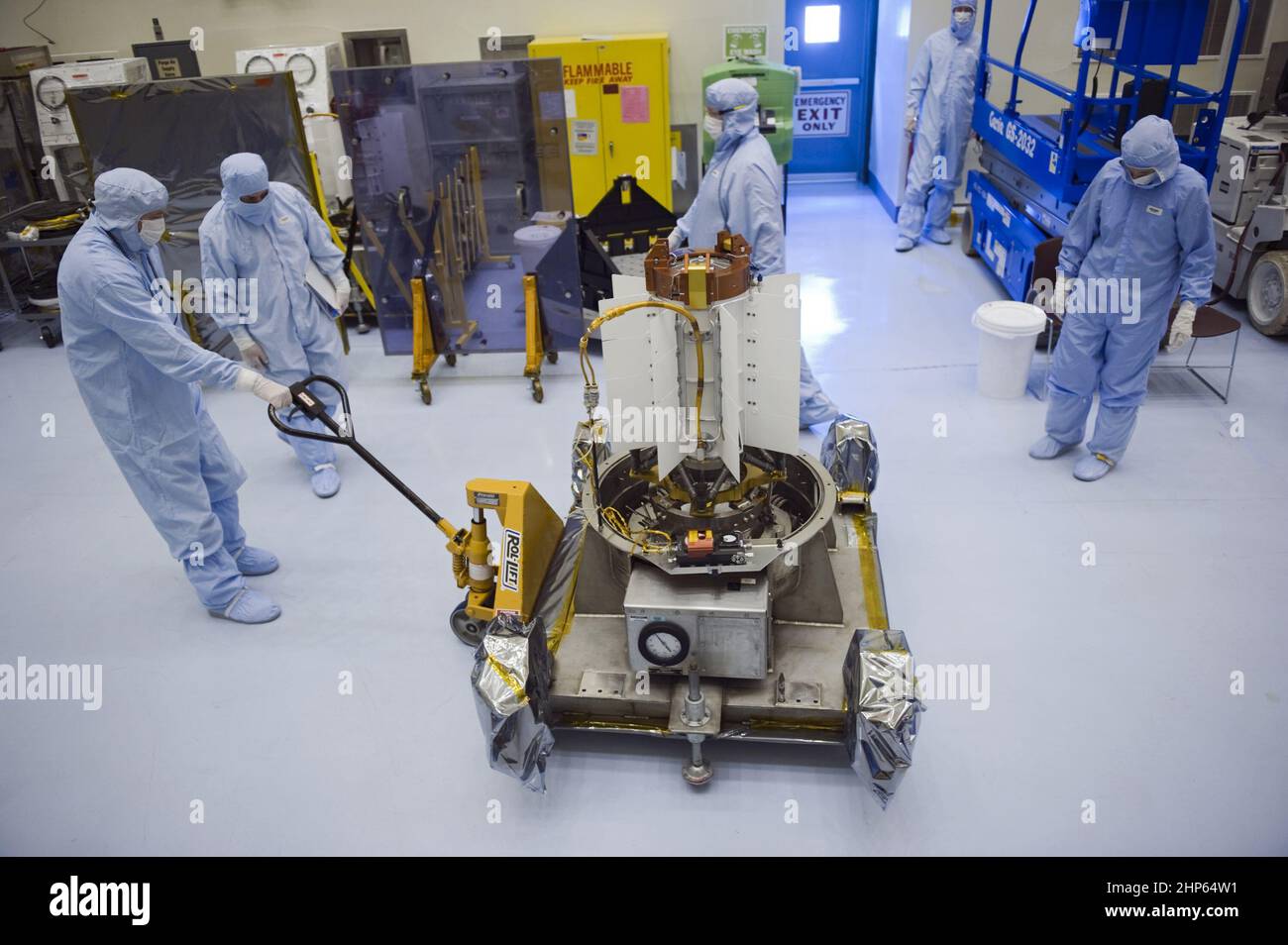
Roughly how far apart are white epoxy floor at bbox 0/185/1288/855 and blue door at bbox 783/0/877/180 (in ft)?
13.4

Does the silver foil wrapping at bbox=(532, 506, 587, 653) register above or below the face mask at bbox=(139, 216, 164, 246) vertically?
below

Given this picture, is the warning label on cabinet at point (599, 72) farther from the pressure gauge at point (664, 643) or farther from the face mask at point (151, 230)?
the pressure gauge at point (664, 643)

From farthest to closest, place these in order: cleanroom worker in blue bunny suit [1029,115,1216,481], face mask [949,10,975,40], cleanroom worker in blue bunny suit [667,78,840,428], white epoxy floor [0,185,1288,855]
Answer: face mask [949,10,975,40] → cleanroom worker in blue bunny suit [667,78,840,428] → cleanroom worker in blue bunny suit [1029,115,1216,481] → white epoxy floor [0,185,1288,855]

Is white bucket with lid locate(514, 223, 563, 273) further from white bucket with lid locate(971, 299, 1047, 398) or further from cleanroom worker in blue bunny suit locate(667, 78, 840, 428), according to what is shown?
white bucket with lid locate(971, 299, 1047, 398)

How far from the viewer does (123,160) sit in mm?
5156

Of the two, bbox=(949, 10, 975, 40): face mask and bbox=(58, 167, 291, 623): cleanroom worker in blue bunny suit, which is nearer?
bbox=(58, 167, 291, 623): cleanroom worker in blue bunny suit

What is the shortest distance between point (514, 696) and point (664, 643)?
17.0 inches

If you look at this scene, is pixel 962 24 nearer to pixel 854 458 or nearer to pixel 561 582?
pixel 854 458

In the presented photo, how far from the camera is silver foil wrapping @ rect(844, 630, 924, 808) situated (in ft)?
7.82

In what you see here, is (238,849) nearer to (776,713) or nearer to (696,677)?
(696,677)

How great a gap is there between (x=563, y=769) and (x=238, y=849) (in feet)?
3.11

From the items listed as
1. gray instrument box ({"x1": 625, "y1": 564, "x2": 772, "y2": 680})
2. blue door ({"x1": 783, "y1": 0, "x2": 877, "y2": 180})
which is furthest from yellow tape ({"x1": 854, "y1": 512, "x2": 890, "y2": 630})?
blue door ({"x1": 783, "y1": 0, "x2": 877, "y2": 180})

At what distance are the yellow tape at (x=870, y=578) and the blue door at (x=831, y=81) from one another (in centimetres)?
582

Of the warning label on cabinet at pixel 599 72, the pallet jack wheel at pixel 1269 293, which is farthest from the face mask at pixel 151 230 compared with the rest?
the pallet jack wheel at pixel 1269 293
